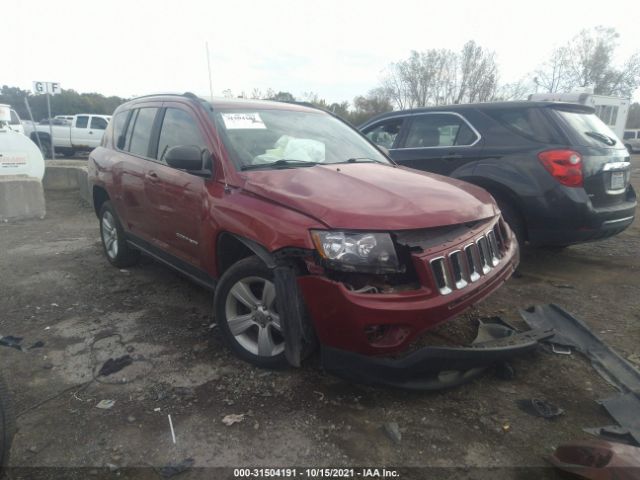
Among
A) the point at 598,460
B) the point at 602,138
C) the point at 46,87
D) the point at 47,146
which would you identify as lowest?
the point at 598,460

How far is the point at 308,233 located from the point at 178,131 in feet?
6.32

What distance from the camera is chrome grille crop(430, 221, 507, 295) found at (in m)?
2.38

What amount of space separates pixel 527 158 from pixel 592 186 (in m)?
0.65

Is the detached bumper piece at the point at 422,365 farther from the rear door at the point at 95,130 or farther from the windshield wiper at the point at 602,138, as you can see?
the rear door at the point at 95,130

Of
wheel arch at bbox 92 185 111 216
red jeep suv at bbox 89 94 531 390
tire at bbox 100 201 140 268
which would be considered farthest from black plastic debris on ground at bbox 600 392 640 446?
wheel arch at bbox 92 185 111 216

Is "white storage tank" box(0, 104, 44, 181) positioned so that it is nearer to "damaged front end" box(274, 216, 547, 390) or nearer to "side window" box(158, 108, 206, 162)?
"side window" box(158, 108, 206, 162)

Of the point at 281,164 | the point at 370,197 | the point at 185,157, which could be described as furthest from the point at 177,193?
the point at 370,197

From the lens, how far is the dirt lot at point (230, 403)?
2211 millimetres

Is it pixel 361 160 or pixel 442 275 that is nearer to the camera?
pixel 442 275

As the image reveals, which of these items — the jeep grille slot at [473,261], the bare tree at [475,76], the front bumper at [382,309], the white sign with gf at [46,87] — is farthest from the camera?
the bare tree at [475,76]

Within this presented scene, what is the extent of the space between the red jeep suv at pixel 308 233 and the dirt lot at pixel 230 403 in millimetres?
303

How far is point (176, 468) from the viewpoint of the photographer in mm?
2145

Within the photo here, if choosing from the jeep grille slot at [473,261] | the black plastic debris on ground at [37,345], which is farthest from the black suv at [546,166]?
the black plastic debris on ground at [37,345]

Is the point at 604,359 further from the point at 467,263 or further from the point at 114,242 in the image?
the point at 114,242
